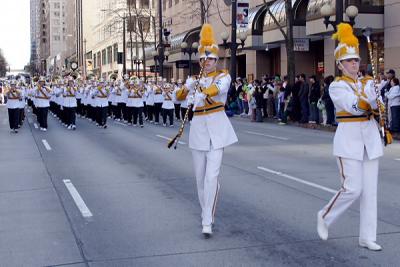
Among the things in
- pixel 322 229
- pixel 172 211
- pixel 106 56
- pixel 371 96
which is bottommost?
pixel 172 211

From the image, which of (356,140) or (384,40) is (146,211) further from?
(384,40)

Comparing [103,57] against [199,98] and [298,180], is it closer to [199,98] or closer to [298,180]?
[298,180]

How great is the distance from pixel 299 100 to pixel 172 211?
17463mm

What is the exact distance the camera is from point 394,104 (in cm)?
1920

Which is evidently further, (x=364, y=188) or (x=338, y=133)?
(x=338, y=133)

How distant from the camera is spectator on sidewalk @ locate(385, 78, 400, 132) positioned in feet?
62.9

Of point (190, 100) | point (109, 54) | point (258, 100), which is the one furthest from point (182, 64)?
point (190, 100)

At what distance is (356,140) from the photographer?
6227mm

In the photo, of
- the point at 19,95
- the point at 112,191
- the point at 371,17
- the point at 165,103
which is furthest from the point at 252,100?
the point at 112,191

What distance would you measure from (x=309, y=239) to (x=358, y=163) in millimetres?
1054

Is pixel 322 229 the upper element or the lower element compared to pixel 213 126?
lower

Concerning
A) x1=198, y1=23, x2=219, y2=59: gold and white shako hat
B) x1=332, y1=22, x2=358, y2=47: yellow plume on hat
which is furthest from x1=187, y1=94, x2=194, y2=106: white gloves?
x1=332, y1=22, x2=358, y2=47: yellow plume on hat

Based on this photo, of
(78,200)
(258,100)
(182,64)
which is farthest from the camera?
(182,64)

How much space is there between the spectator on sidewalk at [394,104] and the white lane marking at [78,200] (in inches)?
453
